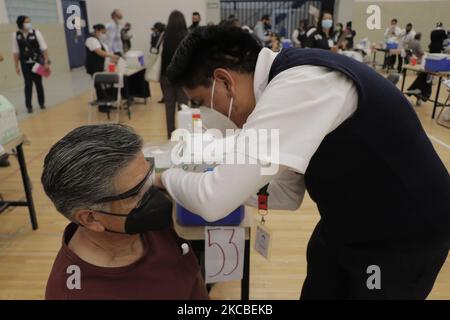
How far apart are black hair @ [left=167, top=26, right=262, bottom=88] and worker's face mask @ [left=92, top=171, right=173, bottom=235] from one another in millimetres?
319

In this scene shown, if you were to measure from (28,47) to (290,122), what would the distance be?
5.98m

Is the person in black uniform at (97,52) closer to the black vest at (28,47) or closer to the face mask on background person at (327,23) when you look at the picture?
the black vest at (28,47)

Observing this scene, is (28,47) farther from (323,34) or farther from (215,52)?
(215,52)

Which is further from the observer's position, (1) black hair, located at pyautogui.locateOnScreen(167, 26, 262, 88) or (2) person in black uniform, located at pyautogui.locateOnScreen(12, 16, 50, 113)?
(2) person in black uniform, located at pyautogui.locateOnScreen(12, 16, 50, 113)

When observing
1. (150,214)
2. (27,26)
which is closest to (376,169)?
(150,214)

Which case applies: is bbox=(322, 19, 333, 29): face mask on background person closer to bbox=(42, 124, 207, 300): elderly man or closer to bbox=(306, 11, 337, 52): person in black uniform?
bbox=(306, 11, 337, 52): person in black uniform

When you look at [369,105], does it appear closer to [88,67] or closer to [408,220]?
[408,220]

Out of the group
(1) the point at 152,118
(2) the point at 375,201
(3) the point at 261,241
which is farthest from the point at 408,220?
(1) the point at 152,118

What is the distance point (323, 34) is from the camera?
19.4ft

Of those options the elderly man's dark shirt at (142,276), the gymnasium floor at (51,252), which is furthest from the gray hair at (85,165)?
the gymnasium floor at (51,252)

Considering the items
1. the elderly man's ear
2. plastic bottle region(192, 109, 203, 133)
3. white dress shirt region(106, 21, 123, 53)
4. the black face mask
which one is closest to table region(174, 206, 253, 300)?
the black face mask

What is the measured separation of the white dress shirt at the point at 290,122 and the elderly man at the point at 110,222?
226 mm

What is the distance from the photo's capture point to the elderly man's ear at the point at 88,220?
986mm

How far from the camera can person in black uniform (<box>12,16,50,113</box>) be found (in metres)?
5.54
